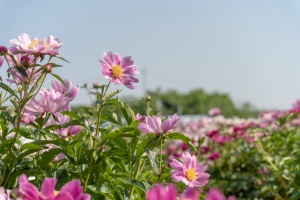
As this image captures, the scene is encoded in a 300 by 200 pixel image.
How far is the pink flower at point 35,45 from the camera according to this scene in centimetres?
135

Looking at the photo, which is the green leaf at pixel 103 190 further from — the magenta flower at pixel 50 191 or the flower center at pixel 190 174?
the magenta flower at pixel 50 191

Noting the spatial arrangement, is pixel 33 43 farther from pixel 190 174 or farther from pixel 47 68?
pixel 190 174

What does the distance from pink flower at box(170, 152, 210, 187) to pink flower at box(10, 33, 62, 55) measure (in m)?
0.46

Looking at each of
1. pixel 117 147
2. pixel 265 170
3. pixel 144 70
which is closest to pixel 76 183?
pixel 117 147

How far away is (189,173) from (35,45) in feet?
1.82

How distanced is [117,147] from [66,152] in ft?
0.58

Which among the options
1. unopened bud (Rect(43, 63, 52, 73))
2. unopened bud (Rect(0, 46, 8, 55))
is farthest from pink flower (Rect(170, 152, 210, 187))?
unopened bud (Rect(0, 46, 8, 55))

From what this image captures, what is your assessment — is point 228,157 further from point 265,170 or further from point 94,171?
point 94,171

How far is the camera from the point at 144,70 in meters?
28.1

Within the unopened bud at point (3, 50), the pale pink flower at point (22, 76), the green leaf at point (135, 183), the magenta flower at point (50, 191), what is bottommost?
the green leaf at point (135, 183)

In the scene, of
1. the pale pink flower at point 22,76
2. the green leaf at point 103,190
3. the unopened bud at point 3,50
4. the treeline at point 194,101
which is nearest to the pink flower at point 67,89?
the pale pink flower at point 22,76

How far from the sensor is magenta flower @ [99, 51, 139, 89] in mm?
1482

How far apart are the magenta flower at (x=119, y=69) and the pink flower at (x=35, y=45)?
162 millimetres

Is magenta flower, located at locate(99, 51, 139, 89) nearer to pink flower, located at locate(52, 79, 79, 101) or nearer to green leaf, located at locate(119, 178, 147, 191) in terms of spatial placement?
pink flower, located at locate(52, 79, 79, 101)
